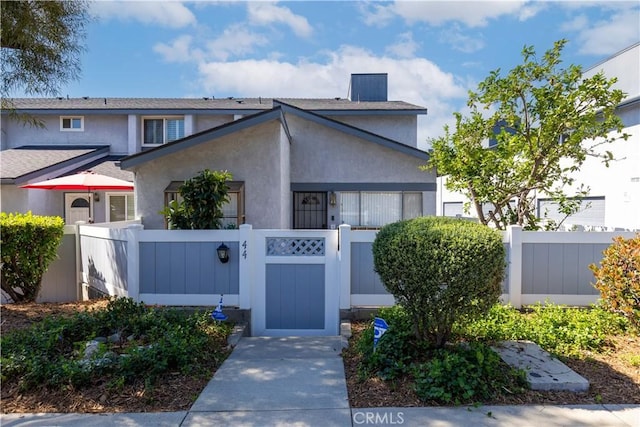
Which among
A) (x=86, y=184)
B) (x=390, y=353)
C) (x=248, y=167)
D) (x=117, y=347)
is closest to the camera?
(x=390, y=353)

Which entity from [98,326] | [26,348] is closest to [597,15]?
[98,326]

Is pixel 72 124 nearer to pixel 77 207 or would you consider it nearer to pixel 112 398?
pixel 77 207

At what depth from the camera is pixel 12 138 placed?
1703 cm

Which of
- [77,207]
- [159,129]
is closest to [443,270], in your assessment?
[77,207]

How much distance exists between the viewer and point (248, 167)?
9.75m

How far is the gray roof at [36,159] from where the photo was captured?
12927 mm

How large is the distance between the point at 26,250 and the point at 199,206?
310 cm

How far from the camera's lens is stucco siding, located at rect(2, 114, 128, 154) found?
55.6 feet

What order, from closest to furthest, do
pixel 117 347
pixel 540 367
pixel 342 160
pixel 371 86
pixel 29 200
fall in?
pixel 540 367, pixel 117 347, pixel 342 160, pixel 29 200, pixel 371 86

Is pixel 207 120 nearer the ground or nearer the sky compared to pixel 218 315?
nearer the sky

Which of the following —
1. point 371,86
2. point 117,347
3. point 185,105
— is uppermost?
point 371,86

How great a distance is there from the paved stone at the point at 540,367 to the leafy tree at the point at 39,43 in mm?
7662

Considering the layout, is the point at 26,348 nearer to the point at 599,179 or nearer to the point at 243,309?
the point at 243,309

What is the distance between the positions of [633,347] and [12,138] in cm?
2177
